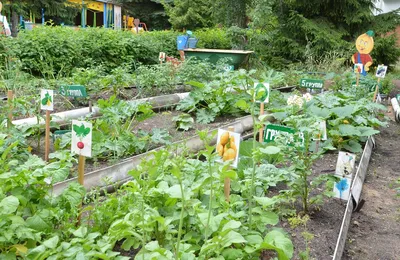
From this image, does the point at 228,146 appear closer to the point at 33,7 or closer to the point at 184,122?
the point at 184,122

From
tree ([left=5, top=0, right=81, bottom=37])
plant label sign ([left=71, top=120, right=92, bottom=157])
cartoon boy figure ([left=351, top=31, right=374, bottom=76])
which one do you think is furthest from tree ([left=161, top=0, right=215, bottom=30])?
plant label sign ([left=71, top=120, right=92, bottom=157])

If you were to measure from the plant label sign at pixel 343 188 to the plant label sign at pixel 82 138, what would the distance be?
1.83 m

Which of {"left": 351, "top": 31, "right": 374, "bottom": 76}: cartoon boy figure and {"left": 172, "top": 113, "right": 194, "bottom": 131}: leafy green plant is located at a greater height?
{"left": 351, "top": 31, "right": 374, "bottom": 76}: cartoon boy figure

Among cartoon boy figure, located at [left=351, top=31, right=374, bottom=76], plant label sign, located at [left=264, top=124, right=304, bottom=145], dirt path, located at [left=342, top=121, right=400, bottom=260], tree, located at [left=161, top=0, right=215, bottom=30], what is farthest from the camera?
tree, located at [left=161, top=0, right=215, bottom=30]

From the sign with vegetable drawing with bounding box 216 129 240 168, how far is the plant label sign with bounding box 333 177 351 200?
1.13 m

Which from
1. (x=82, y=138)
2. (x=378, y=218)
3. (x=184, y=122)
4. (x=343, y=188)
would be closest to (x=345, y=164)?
(x=343, y=188)

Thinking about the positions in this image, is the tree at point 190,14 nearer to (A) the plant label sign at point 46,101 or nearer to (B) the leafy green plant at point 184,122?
(B) the leafy green plant at point 184,122

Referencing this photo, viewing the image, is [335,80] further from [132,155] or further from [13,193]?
[13,193]

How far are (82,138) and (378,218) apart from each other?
2.57 m

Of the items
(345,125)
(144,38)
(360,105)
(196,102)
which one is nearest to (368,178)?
(345,125)

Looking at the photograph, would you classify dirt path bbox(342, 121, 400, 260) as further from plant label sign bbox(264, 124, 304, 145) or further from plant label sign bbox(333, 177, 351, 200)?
plant label sign bbox(264, 124, 304, 145)

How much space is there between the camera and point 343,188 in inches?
129

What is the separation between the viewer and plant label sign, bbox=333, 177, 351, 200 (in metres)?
3.26

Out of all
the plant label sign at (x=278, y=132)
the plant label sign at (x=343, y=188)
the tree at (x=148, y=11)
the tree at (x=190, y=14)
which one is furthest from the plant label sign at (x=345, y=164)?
the tree at (x=148, y=11)
